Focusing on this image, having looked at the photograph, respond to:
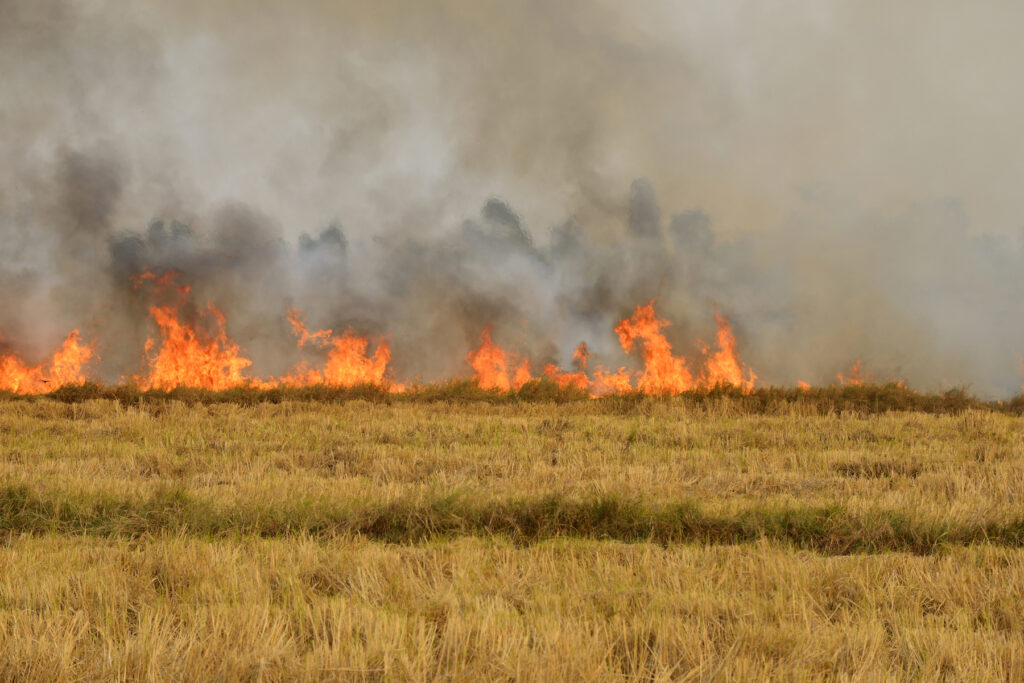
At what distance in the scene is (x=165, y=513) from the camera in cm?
745

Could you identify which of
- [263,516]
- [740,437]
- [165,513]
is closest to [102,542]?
[165,513]

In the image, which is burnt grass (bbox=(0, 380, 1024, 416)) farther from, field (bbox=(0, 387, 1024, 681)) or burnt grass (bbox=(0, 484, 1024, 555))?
burnt grass (bbox=(0, 484, 1024, 555))

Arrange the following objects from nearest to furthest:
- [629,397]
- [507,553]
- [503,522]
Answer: [507,553] < [503,522] < [629,397]

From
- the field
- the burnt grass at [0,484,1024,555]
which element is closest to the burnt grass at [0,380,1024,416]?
the field

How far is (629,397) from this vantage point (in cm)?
1975

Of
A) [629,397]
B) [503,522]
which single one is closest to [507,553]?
[503,522]

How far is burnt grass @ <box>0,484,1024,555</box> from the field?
0.09ft

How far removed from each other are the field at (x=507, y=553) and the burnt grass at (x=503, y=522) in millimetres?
28

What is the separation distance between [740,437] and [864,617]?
8862mm

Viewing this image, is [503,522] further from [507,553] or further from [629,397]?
[629,397]

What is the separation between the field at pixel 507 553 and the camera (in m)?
3.99

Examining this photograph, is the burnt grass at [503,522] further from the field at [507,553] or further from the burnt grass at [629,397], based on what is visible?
the burnt grass at [629,397]

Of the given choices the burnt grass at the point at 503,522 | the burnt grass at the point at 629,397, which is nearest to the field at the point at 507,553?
the burnt grass at the point at 503,522

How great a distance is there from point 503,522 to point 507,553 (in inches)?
58.6
